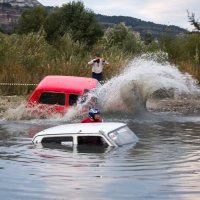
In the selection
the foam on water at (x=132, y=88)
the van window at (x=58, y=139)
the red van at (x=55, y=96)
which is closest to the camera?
the van window at (x=58, y=139)

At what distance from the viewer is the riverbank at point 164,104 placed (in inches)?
1060

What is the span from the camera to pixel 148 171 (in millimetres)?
13305

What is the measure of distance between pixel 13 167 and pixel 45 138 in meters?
2.81

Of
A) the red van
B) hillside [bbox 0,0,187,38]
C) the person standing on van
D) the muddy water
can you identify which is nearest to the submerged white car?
the muddy water

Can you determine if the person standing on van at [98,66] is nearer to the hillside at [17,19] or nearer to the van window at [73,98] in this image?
the van window at [73,98]

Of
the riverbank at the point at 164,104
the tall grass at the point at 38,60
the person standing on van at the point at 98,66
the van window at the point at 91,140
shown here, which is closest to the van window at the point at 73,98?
the riverbank at the point at 164,104

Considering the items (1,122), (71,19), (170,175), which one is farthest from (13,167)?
(71,19)

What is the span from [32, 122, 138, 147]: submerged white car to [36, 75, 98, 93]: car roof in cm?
674

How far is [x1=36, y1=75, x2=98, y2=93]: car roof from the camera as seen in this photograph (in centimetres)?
2347

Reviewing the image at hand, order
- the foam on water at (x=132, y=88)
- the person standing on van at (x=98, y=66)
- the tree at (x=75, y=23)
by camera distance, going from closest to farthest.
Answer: the foam on water at (x=132, y=88)
the person standing on van at (x=98, y=66)
the tree at (x=75, y=23)

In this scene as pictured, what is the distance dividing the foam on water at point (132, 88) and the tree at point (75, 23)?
29.7 meters

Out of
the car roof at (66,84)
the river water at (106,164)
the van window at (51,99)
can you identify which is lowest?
the river water at (106,164)

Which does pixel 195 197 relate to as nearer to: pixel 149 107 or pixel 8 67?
pixel 149 107

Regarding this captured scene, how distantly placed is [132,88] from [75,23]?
34.2 metres
